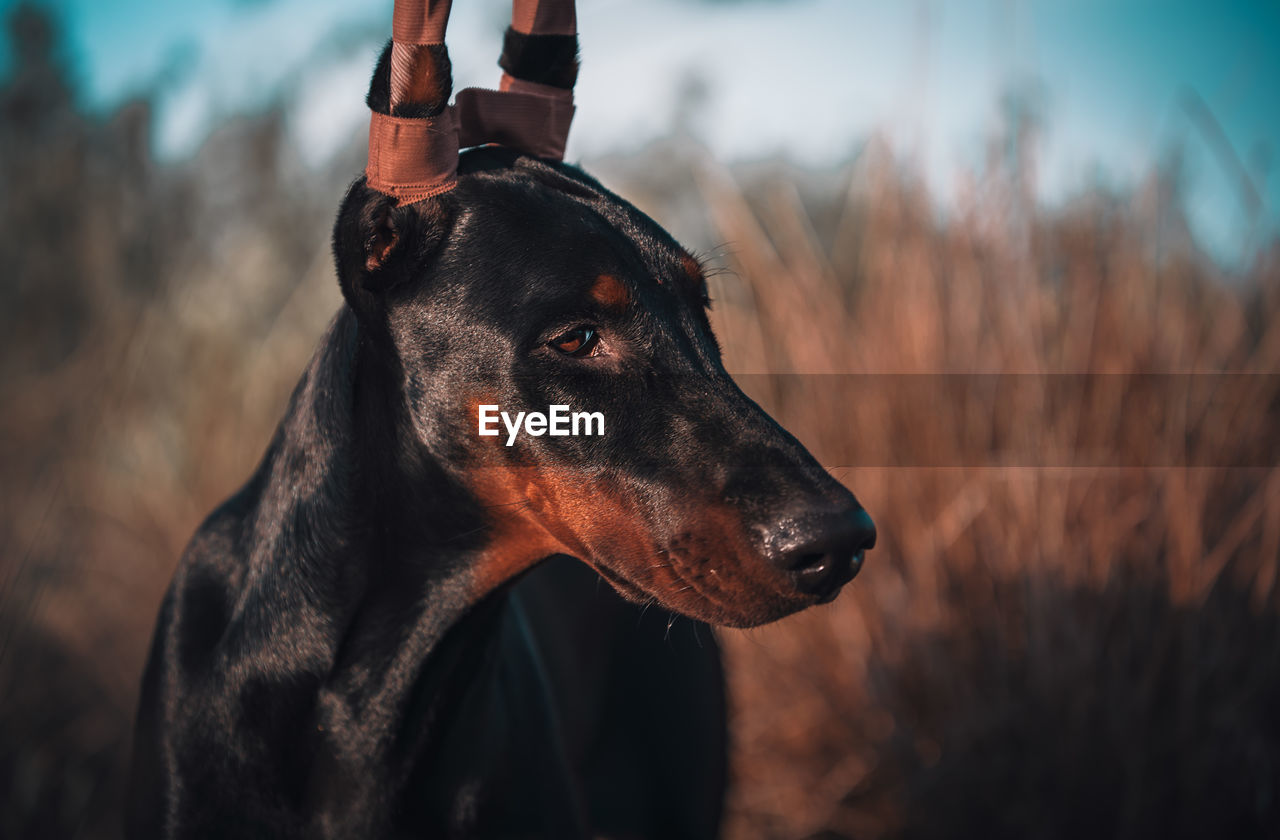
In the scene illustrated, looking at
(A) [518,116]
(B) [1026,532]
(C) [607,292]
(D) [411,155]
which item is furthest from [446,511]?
(B) [1026,532]

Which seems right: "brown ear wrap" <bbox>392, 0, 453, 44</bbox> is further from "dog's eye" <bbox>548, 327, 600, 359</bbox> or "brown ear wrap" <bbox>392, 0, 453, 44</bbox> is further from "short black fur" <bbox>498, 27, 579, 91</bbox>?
"dog's eye" <bbox>548, 327, 600, 359</bbox>

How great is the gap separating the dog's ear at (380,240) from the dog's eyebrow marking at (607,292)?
1.02ft

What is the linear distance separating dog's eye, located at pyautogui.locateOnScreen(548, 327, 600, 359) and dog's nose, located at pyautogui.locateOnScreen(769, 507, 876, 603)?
454 millimetres

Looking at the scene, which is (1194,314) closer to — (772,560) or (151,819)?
(772,560)

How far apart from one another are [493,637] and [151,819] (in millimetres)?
660

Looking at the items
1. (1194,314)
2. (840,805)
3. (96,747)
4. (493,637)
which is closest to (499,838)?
(493,637)

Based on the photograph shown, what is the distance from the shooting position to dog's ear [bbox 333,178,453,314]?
5.08ft

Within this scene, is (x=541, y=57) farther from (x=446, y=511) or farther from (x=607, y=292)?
(x=446, y=511)

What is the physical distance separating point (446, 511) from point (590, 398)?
0.35 meters

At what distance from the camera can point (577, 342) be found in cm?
151

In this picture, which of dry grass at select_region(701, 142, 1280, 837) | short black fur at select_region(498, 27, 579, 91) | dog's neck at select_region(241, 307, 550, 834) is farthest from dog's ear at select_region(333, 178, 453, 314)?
dry grass at select_region(701, 142, 1280, 837)

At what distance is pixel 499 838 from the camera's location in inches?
65.2

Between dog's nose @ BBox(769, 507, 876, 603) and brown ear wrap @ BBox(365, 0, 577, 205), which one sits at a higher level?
brown ear wrap @ BBox(365, 0, 577, 205)

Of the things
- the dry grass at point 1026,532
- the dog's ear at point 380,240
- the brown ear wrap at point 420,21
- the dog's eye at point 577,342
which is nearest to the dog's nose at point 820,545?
the dog's eye at point 577,342
